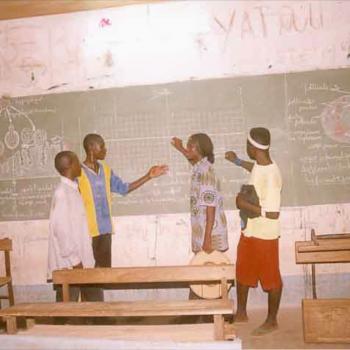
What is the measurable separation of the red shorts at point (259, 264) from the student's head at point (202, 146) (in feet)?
2.85

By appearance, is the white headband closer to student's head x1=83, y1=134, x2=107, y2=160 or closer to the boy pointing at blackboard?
the boy pointing at blackboard

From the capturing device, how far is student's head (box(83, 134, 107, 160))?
14.7ft

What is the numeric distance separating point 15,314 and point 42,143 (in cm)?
→ 213

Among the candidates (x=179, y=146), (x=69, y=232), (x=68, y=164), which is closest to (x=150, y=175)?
(x=179, y=146)

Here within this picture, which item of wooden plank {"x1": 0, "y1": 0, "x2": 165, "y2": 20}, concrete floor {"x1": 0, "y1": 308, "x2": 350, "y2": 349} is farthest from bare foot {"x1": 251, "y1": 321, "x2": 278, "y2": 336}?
wooden plank {"x1": 0, "y1": 0, "x2": 165, "y2": 20}

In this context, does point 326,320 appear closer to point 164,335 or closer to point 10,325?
point 164,335

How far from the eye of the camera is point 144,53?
14.5 feet

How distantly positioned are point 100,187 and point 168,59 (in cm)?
142

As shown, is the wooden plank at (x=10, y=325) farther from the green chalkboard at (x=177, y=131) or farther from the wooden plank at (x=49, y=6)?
the wooden plank at (x=49, y=6)

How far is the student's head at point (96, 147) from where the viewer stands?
14.7ft

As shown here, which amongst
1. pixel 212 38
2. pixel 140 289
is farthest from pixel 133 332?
pixel 212 38

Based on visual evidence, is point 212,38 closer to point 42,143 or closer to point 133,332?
point 42,143

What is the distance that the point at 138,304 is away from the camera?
9.92ft

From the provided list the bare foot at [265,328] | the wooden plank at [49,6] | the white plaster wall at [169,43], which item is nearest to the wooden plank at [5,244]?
the white plaster wall at [169,43]
